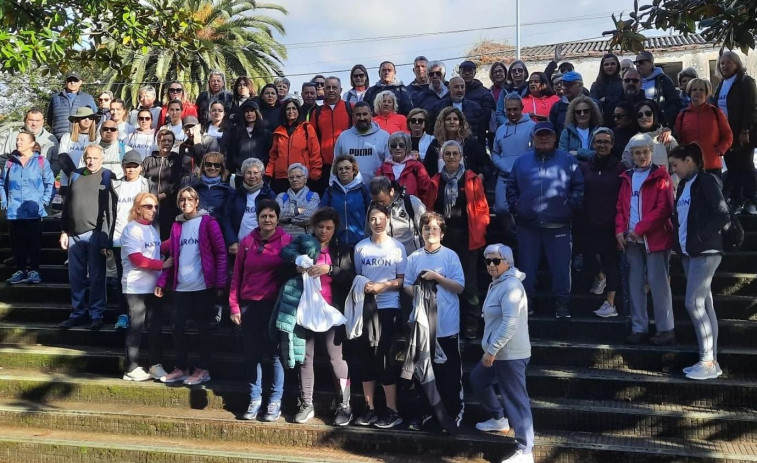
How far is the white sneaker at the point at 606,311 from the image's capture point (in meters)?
6.51

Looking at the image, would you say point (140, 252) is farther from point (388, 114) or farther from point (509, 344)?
point (509, 344)

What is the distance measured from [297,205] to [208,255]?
972mm

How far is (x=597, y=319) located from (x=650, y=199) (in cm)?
124

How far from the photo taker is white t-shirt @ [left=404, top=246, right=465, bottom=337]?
17.7 feet

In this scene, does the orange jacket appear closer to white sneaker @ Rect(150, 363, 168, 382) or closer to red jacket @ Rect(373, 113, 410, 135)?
red jacket @ Rect(373, 113, 410, 135)

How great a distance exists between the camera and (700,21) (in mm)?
4398

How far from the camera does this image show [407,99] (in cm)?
896

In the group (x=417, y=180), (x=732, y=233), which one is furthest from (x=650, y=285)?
(x=417, y=180)

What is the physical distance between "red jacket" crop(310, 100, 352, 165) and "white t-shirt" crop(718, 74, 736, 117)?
4.35 meters

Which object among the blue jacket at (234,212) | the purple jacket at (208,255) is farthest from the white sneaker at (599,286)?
the purple jacket at (208,255)

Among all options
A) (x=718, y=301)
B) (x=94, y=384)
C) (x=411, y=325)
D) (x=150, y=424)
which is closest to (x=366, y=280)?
(x=411, y=325)

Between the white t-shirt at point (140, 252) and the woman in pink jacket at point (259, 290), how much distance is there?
1033 mm

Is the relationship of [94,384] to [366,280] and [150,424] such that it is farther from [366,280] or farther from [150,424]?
[366,280]

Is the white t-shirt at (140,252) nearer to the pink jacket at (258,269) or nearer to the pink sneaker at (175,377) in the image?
the pink sneaker at (175,377)
